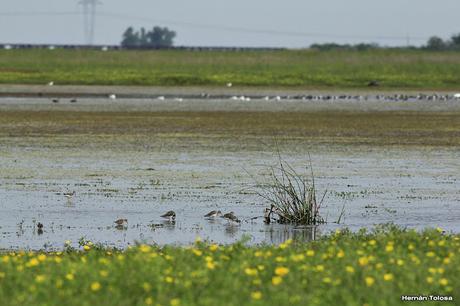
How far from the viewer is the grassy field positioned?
3228 inches

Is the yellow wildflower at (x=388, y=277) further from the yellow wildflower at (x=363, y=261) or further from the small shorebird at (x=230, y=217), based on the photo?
the small shorebird at (x=230, y=217)

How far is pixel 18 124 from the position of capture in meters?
41.8

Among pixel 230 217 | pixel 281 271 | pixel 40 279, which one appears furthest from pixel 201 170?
pixel 40 279

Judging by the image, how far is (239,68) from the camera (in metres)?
94.9

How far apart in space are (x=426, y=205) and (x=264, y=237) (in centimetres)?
459

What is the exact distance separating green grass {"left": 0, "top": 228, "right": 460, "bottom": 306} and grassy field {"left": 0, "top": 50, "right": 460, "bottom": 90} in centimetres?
6538

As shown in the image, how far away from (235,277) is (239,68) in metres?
84.2

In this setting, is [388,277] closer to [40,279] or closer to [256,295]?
[256,295]

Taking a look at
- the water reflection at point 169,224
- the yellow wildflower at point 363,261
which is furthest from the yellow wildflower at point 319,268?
the water reflection at point 169,224

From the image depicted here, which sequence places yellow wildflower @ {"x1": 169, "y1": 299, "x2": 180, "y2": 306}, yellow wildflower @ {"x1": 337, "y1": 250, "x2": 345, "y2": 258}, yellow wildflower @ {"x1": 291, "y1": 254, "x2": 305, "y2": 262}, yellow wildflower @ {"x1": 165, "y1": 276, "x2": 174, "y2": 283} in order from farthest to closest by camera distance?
yellow wildflower @ {"x1": 337, "y1": 250, "x2": 345, "y2": 258}, yellow wildflower @ {"x1": 291, "y1": 254, "x2": 305, "y2": 262}, yellow wildflower @ {"x1": 165, "y1": 276, "x2": 174, "y2": 283}, yellow wildflower @ {"x1": 169, "y1": 299, "x2": 180, "y2": 306}

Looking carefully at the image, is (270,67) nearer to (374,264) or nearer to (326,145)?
(326,145)

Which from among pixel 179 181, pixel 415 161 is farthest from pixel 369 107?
pixel 179 181

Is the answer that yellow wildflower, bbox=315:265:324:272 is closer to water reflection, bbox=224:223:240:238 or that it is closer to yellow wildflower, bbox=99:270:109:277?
yellow wildflower, bbox=99:270:109:277

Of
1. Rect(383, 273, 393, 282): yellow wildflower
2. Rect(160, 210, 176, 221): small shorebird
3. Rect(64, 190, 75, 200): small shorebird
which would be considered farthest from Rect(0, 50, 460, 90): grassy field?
Rect(383, 273, 393, 282): yellow wildflower
